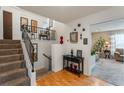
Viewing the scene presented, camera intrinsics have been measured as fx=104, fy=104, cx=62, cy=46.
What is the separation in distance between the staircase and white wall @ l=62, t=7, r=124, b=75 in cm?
255

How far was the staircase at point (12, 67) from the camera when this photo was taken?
8.58 feet

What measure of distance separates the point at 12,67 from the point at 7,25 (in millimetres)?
3431

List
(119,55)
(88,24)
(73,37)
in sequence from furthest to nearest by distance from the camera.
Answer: (119,55) < (73,37) < (88,24)

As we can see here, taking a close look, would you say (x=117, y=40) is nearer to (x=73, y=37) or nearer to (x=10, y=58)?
(x=73, y=37)

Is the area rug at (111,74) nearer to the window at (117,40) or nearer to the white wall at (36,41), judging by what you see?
the white wall at (36,41)

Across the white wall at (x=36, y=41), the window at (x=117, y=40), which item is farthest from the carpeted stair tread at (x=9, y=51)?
the window at (x=117, y=40)

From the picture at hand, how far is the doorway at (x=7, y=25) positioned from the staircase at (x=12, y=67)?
1.93 meters

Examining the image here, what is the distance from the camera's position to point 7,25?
5.58 meters

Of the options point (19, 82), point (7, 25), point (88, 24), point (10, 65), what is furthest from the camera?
point (7, 25)

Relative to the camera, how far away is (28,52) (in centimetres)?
345

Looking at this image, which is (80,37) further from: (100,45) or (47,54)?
(100,45)

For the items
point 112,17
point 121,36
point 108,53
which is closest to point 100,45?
point 108,53

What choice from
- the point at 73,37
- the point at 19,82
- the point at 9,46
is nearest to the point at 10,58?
the point at 9,46
